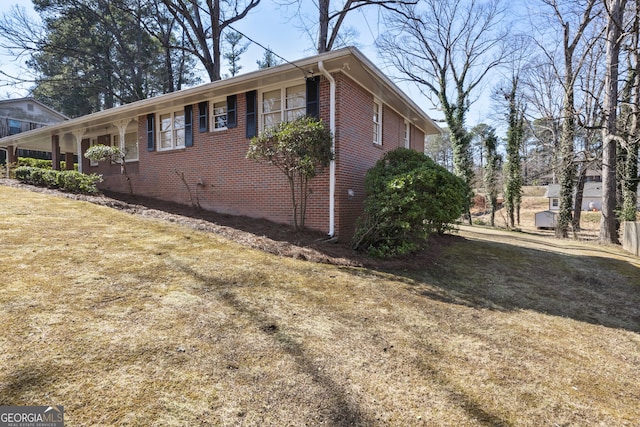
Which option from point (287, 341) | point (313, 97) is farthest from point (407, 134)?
point (287, 341)

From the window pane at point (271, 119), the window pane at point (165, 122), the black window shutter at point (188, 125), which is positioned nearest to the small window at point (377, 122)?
the window pane at point (271, 119)

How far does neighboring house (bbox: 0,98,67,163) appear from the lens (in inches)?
897

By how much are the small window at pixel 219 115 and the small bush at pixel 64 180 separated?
4302mm

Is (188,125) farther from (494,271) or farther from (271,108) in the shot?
(494,271)

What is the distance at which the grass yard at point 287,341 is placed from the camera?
7.04ft

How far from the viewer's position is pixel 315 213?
7.59 m

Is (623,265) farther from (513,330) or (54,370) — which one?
(54,370)

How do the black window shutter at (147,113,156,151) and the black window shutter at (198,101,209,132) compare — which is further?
the black window shutter at (147,113,156,151)

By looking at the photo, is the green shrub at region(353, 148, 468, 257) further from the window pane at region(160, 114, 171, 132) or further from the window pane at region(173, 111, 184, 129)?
the window pane at region(160, 114, 171, 132)

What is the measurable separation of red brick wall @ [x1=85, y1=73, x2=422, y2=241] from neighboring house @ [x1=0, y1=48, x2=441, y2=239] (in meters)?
0.03

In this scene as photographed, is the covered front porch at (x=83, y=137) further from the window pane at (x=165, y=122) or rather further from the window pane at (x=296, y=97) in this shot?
the window pane at (x=296, y=97)

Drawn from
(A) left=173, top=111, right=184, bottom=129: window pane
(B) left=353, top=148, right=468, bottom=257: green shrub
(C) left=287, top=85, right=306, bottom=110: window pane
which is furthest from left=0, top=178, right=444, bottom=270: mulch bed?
(C) left=287, top=85, right=306, bottom=110: window pane

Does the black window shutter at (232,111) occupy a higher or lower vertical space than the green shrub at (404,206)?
higher

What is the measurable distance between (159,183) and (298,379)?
10006 mm
